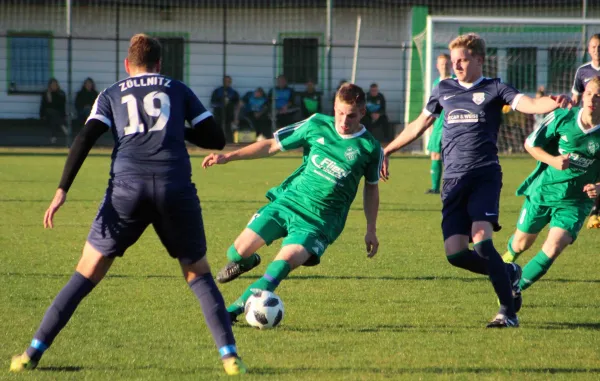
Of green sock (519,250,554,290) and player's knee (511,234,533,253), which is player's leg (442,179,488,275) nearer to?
green sock (519,250,554,290)

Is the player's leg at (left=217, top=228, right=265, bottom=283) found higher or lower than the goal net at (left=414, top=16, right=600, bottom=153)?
lower

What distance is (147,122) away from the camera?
441 cm

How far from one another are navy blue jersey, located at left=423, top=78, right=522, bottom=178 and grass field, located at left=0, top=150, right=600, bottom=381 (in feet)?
3.19

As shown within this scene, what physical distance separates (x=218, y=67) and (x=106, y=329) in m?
19.9

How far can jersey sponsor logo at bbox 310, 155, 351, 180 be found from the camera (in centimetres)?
582

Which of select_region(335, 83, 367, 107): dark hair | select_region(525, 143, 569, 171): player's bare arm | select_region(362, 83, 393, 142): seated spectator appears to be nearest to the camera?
select_region(335, 83, 367, 107): dark hair

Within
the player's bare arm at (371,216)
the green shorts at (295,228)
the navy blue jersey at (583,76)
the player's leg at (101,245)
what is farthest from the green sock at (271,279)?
the navy blue jersey at (583,76)

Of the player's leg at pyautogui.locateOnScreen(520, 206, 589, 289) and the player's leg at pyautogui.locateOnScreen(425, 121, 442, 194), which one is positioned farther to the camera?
the player's leg at pyautogui.locateOnScreen(425, 121, 442, 194)

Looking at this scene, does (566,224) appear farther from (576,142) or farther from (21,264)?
(21,264)

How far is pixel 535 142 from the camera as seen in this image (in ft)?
21.1

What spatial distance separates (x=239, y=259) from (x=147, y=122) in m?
1.63

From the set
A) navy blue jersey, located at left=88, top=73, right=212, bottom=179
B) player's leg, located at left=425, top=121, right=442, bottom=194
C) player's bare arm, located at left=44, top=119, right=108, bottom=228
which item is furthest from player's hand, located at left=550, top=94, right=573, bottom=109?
player's leg, located at left=425, top=121, right=442, bottom=194

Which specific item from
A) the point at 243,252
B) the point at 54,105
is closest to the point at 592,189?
the point at 243,252

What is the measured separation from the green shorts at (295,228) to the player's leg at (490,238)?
0.86 meters
